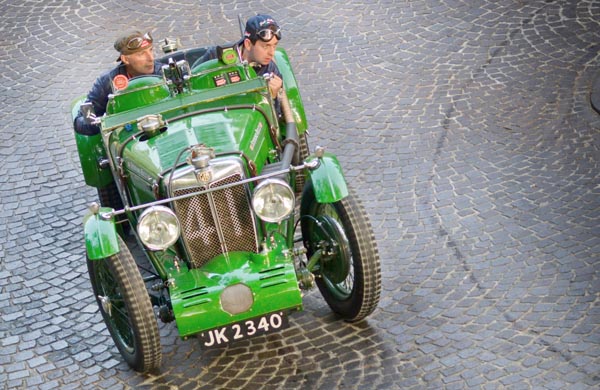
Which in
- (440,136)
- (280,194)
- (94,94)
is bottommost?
(440,136)

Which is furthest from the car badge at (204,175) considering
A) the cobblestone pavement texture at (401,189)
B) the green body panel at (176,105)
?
the cobblestone pavement texture at (401,189)

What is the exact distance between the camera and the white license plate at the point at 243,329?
19.6 feet

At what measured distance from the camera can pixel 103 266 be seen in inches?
247

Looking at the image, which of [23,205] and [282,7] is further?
[282,7]

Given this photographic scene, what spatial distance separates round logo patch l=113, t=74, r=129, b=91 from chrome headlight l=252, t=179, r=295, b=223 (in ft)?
5.20

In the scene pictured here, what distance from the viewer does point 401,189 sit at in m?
8.15

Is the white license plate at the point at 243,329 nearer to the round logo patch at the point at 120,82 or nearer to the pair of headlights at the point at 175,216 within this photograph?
the pair of headlights at the point at 175,216

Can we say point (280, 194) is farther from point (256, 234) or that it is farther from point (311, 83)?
point (311, 83)

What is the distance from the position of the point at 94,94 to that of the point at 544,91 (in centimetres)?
384

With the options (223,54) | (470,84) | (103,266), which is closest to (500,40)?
(470,84)

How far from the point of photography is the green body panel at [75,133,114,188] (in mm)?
7699

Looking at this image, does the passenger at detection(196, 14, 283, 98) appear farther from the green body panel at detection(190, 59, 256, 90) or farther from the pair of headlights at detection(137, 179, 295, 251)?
the pair of headlights at detection(137, 179, 295, 251)

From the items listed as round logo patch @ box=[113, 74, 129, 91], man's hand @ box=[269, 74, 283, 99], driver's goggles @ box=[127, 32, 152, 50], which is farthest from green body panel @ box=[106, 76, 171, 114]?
man's hand @ box=[269, 74, 283, 99]

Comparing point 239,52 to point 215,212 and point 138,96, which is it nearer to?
point 138,96
